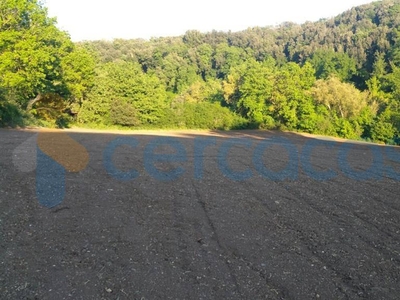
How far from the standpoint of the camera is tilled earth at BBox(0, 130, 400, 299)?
396 centimetres

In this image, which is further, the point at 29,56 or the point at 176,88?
the point at 176,88

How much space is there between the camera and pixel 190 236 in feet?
17.6

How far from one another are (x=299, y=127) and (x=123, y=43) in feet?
190

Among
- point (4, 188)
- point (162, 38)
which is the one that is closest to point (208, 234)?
point (4, 188)

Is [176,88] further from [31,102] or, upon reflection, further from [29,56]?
[29,56]

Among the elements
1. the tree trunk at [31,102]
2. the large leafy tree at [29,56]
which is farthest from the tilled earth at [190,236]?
the tree trunk at [31,102]

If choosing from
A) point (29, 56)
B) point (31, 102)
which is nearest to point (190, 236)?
point (29, 56)

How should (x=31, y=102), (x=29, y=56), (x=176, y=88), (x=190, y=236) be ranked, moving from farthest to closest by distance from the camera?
(x=176, y=88), (x=31, y=102), (x=29, y=56), (x=190, y=236)

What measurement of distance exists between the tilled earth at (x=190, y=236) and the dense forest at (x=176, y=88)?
18126 millimetres

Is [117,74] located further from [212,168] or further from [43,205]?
[43,205]

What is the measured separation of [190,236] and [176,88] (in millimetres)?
74094

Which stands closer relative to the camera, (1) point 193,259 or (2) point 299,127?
(1) point 193,259

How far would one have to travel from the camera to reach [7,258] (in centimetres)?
423

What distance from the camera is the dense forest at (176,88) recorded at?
2678 cm
